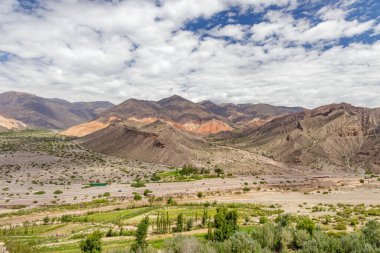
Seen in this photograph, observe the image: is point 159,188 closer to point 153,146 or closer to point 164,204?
point 164,204

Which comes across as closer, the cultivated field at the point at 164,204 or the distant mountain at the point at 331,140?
the cultivated field at the point at 164,204

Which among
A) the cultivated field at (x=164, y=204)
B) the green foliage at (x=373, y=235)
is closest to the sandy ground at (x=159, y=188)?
the cultivated field at (x=164, y=204)

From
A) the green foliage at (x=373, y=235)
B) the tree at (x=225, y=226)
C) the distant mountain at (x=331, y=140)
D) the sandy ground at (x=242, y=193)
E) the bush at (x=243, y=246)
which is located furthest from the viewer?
the distant mountain at (x=331, y=140)

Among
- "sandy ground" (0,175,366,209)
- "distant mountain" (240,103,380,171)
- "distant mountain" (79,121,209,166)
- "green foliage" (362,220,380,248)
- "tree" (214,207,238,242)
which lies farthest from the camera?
"distant mountain" (79,121,209,166)

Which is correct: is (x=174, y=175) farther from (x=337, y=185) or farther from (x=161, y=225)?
(x=161, y=225)

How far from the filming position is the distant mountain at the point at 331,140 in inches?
5714

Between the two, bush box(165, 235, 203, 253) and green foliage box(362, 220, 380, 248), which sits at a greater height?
green foliage box(362, 220, 380, 248)

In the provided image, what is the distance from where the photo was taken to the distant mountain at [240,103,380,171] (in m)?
145

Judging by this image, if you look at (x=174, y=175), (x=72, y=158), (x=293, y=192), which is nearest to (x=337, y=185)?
(x=293, y=192)

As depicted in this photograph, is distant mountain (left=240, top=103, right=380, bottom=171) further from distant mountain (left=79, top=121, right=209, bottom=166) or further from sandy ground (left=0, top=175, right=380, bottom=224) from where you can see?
distant mountain (left=79, top=121, right=209, bottom=166)

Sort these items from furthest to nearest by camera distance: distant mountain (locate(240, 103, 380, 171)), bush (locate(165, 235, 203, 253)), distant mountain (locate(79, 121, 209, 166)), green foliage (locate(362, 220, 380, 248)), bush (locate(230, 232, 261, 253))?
1. distant mountain (locate(79, 121, 209, 166))
2. distant mountain (locate(240, 103, 380, 171))
3. green foliage (locate(362, 220, 380, 248))
4. bush (locate(165, 235, 203, 253))
5. bush (locate(230, 232, 261, 253))

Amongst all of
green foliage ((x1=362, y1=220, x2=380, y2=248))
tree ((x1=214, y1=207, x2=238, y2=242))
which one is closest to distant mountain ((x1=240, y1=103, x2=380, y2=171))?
tree ((x1=214, y1=207, x2=238, y2=242))

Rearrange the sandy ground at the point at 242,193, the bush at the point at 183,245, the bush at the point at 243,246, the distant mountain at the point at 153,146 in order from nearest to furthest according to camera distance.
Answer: the bush at the point at 243,246
the bush at the point at 183,245
the sandy ground at the point at 242,193
the distant mountain at the point at 153,146

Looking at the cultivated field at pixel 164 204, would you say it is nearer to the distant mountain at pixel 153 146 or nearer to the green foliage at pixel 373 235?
the green foliage at pixel 373 235
